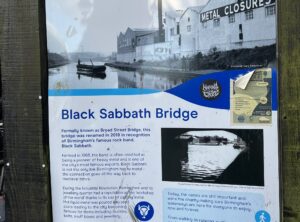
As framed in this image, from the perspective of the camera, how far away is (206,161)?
241 cm

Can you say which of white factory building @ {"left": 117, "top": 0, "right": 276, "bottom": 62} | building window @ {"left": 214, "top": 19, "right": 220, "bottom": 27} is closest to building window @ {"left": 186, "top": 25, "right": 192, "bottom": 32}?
white factory building @ {"left": 117, "top": 0, "right": 276, "bottom": 62}

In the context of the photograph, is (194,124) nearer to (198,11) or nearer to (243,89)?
(243,89)

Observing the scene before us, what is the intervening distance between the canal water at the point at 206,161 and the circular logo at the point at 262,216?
0.27 meters

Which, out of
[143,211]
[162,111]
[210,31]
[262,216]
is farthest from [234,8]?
[143,211]

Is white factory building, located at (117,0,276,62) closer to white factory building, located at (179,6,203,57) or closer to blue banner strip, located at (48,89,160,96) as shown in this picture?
white factory building, located at (179,6,203,57)

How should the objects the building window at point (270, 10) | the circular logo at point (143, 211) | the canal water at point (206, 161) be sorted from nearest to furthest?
the building window at point (270, 10)
the canal water at point (206, 161)
the circular logo at point (143, 211)

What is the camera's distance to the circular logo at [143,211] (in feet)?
8.25

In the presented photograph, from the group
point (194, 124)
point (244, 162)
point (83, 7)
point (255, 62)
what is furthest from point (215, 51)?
point (83, 7)

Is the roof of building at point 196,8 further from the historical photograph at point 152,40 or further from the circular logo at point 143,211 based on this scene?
the circular logo at point 143,211

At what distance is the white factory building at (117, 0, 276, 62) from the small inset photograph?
42 centimetres

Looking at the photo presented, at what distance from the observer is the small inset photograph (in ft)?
7.63

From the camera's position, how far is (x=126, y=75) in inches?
98.2

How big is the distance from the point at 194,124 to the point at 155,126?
0.68 feet

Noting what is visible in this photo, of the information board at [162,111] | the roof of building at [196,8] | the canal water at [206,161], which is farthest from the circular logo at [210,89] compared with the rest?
the roof of building at [196,8]
